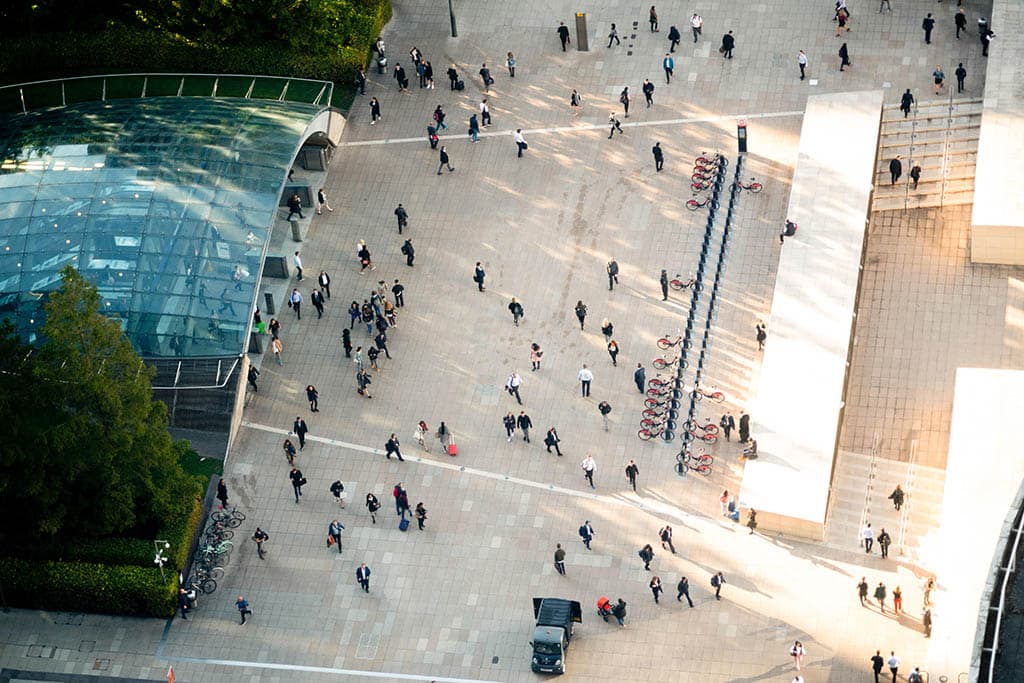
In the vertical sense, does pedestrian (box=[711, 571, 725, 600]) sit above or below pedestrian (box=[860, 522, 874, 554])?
below

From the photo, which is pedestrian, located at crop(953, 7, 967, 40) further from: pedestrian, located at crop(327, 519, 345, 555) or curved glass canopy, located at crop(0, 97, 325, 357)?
pedestrian, located at crop(327, 519, 345, 555)

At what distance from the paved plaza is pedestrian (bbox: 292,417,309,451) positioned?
2.50ft

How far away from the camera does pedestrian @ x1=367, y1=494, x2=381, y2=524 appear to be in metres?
75.5

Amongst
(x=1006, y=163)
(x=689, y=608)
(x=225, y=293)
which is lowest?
(x=689, y=608)

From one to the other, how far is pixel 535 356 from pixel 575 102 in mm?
15735

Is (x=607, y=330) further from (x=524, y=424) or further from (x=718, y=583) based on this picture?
(x=718, y=583)

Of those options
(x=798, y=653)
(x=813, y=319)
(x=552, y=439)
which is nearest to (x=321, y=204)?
(x=552, y=439)

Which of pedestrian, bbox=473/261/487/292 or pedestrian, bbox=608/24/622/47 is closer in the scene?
pedestrian, bbox=473/261/487/292

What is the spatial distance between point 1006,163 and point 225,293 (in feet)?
105

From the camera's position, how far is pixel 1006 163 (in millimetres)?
83062

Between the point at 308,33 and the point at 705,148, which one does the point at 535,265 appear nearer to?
the point at 705,148

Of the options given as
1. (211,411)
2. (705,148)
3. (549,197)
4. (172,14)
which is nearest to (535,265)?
(549,197)

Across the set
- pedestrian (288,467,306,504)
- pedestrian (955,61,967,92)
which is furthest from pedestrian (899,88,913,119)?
pedestrian (288,467,306,504)

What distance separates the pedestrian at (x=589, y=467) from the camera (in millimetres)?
75562
